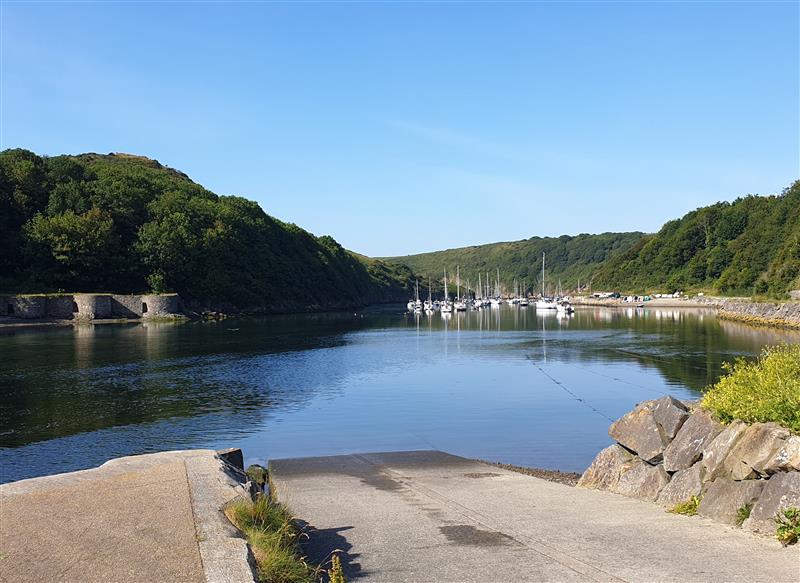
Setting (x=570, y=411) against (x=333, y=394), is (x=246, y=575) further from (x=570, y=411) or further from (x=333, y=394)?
(x=333, y=394)

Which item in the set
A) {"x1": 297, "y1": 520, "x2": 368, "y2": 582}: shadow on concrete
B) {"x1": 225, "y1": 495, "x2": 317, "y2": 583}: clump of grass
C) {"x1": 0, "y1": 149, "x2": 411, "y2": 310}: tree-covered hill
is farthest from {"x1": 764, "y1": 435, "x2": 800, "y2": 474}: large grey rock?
{"x1": 0, "y1": 149, "x2": 411, "y2": 310}: tree-covered hill

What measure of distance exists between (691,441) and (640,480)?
140 centimetres

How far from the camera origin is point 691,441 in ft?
40.9

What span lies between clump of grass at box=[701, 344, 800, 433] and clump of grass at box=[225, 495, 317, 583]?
6.89 m

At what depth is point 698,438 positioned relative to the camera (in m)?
12.4

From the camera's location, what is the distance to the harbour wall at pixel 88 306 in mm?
95250

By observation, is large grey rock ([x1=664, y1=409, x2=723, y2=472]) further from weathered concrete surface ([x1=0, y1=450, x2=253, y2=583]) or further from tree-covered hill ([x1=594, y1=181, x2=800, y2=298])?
tree-covered hill ([x1=594, y1=181, x2=800, y2=298])

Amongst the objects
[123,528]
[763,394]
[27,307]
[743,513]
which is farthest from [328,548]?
[27,307]

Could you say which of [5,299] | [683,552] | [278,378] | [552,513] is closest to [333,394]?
[278,378]

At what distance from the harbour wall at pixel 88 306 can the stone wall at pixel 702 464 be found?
9532 cm

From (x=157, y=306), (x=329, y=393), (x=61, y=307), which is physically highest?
(x=61, y=307)

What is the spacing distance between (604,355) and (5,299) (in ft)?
253

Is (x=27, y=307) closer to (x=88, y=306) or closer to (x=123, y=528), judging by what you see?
(x=88, y=306)

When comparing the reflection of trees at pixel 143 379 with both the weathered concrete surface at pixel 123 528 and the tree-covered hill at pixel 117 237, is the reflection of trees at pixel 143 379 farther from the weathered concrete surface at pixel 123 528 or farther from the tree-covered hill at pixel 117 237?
the tree-covered hill at pixel 117 237
